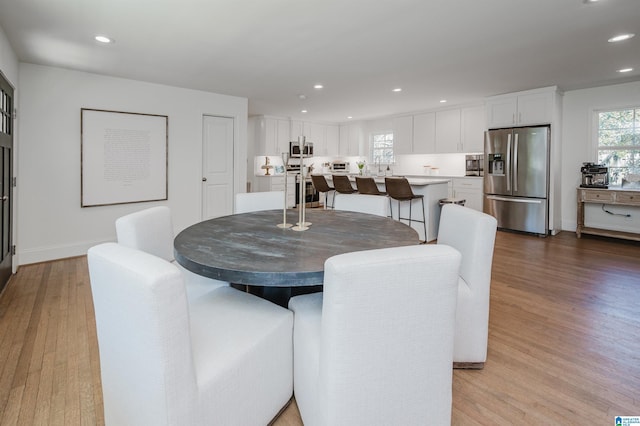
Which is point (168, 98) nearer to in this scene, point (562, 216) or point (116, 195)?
point (116, 195)

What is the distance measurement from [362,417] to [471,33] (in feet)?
10.6

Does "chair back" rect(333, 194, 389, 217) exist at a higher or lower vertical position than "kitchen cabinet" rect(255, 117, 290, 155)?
lower

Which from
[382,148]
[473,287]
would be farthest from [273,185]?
[473,287]

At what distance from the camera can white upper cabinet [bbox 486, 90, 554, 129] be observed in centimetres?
513

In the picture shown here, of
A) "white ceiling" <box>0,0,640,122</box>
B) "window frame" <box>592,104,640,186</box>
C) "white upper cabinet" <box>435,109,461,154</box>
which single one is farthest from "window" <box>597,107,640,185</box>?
"white upper cabinet" <box>435,109,461,154</box>

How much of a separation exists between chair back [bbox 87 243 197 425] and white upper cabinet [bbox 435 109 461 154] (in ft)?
22.3

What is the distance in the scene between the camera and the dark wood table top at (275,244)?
48.6 inches

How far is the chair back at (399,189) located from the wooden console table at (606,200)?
2763mm

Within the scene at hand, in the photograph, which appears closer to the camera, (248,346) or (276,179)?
(248,346)

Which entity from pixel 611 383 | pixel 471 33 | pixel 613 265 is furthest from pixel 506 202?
pixel 611 383

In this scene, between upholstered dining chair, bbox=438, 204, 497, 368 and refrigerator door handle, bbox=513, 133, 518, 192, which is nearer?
upholstered dining chair, bbox=438, 204, 497, 368

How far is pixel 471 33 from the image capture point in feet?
9.89

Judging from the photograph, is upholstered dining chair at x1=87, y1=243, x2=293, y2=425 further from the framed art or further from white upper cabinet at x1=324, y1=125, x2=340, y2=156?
white upper cabinet at x1=324, y1=125, x2=340, y2=156

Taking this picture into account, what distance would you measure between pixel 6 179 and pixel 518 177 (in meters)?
6.58
